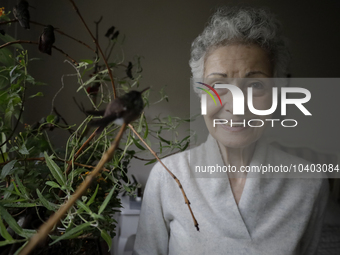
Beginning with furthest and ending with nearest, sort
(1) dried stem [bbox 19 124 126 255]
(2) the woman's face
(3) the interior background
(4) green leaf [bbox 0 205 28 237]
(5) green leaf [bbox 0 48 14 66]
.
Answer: (3) the interior background → (2) the woman's face → (5) green leaf [bbox 0 48 14 66] → (4) green leaf [bbox 0 205 28 237] → (1) dried stem [bbox 19 124 126 255]

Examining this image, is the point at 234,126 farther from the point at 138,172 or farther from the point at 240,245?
the point at 138,172

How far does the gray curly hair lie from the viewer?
627 millimetres

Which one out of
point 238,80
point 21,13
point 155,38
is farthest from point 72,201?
point 155,38

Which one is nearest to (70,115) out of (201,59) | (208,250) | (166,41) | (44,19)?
(44,19)

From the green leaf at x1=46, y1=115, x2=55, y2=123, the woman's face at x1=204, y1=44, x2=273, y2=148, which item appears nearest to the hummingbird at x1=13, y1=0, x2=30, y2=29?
the green leaf at x1=46, y1=115, x2=55, y2=123

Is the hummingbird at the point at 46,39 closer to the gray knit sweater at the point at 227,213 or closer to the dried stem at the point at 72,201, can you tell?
the dried stem at the point at 72,201

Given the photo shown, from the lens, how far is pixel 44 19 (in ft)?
4.16

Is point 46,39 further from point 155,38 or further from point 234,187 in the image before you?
point 155,38

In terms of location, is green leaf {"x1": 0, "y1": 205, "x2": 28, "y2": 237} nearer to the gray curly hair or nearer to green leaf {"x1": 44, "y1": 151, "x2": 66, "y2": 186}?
green leaf {"x1": 44, "y1": 151, "x2": 66, "y2": 186}

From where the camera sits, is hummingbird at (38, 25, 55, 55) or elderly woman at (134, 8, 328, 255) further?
elderly woman at (134, 8, 328, 255)

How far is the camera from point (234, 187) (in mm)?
694

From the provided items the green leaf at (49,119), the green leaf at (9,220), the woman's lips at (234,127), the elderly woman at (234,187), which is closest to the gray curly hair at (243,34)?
the elderly woman at (234,187)

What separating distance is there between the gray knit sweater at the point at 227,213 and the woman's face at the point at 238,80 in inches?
3.0

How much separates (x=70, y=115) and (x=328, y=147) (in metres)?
1.54
